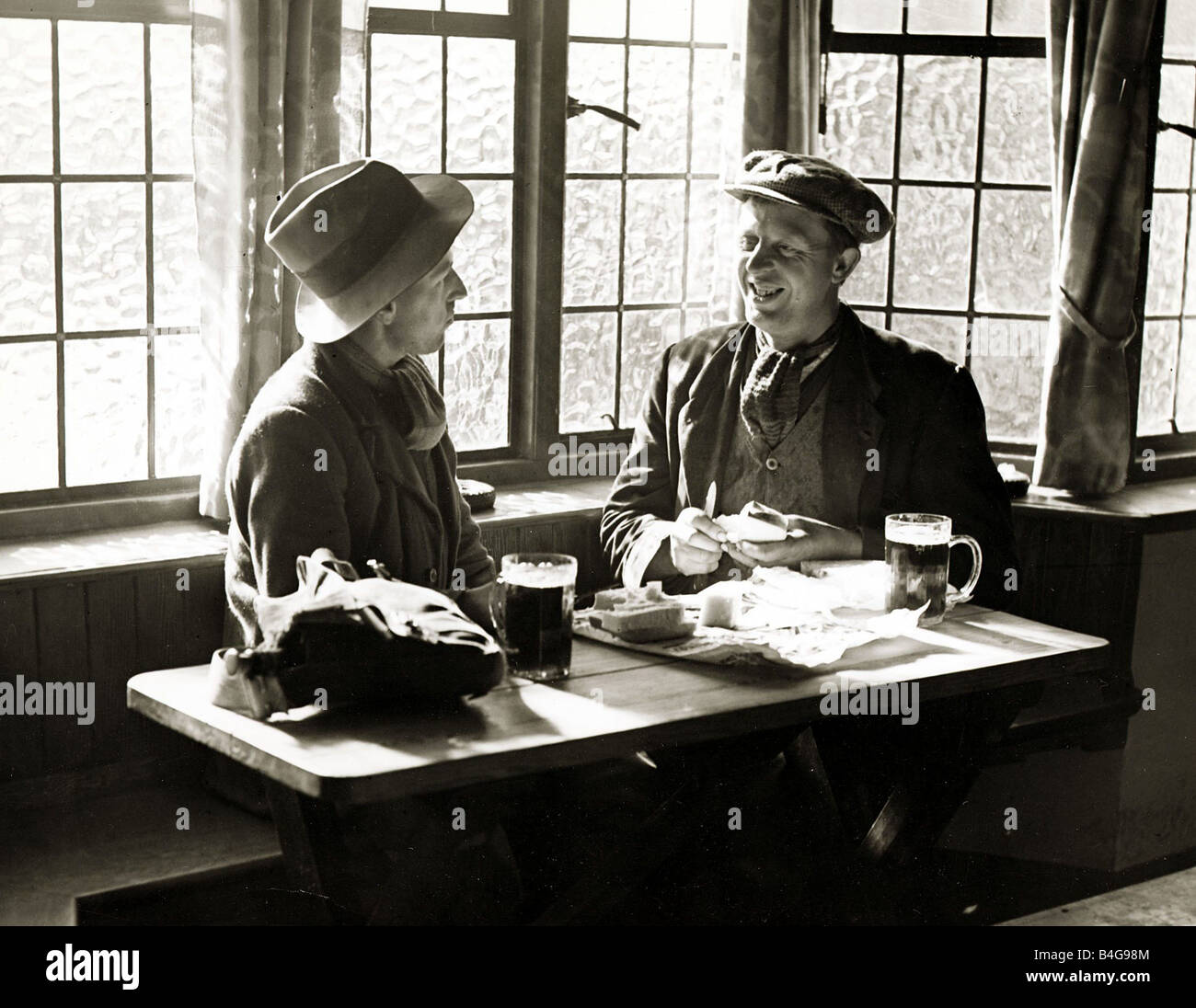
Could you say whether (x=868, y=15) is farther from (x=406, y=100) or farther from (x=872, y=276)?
(x=406, y=100)

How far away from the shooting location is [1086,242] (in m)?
4.49

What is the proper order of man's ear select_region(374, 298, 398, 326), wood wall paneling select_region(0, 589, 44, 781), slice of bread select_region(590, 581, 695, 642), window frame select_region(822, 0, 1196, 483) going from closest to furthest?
1. slice of bread select_region(590, 581, 695, 642)
2. man's ear select_region(374, 298, 398, 326)
3. wood wall paneling select_region(0, 589, 44, 781)
4. window frame select_region(822, 0, 1196, 483)

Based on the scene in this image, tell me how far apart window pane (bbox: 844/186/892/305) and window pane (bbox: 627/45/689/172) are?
23.4 inches

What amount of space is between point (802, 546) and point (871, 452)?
0.38 m

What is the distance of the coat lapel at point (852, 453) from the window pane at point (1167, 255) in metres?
1.51

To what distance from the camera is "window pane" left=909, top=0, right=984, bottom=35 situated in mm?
4695

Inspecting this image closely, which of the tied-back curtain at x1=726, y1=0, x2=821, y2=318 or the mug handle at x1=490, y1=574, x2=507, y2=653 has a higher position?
the tied-back curtain at x1=726, y1=0, x2=821, y2=318

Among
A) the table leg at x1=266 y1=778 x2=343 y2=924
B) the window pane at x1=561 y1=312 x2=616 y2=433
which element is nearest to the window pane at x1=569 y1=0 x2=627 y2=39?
the window pane at x1=561 y1=312 x2=616 y2=433

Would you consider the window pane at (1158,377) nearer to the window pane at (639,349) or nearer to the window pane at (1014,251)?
the window pane at (1014,251)

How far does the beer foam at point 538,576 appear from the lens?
2.67 metres

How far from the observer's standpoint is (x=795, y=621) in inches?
119

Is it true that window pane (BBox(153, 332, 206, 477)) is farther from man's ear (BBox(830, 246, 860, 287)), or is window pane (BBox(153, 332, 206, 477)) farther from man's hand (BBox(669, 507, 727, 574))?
man's ear (BBox(830, 246, 860, 287))

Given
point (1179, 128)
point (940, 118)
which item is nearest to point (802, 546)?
point (940, 118)

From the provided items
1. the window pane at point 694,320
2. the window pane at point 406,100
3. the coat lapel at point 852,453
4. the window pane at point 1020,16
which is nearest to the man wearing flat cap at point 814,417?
the coat lapel at point 852,453
